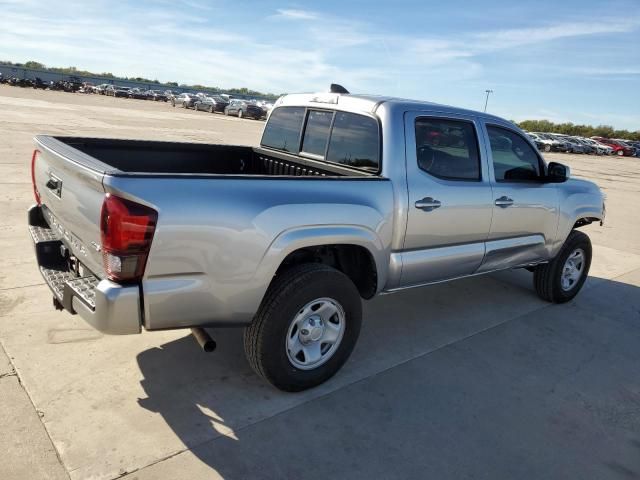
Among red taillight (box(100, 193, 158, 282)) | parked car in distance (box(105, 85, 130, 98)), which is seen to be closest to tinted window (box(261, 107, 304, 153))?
red taillight (box(100, 193, 158, 282))

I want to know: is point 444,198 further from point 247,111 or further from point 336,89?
point 247,111

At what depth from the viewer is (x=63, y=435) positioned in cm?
262

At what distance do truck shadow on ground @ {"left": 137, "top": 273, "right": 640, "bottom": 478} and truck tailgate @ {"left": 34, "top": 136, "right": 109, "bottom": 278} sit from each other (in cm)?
97

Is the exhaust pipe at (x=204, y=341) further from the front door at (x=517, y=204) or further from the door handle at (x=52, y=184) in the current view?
the front door at (x=517, y=204)

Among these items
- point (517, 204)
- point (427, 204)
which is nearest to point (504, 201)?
point (517, 204)

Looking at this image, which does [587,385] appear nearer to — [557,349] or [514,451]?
[557,349]

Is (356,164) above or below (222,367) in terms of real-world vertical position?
above

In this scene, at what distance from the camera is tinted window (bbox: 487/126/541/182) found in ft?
14.0

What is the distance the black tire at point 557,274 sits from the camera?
513cm

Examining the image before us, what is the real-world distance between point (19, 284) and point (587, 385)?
4.67 metres

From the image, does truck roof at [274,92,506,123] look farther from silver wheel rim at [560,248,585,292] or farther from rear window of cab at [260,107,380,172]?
silver wheel rim at [560,248,585,292]

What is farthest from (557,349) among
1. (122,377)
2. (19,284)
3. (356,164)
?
(19,284)

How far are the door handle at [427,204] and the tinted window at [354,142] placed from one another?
0.39 m

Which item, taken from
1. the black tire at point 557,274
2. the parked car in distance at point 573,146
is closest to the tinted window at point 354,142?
the black tire at point 557,274
